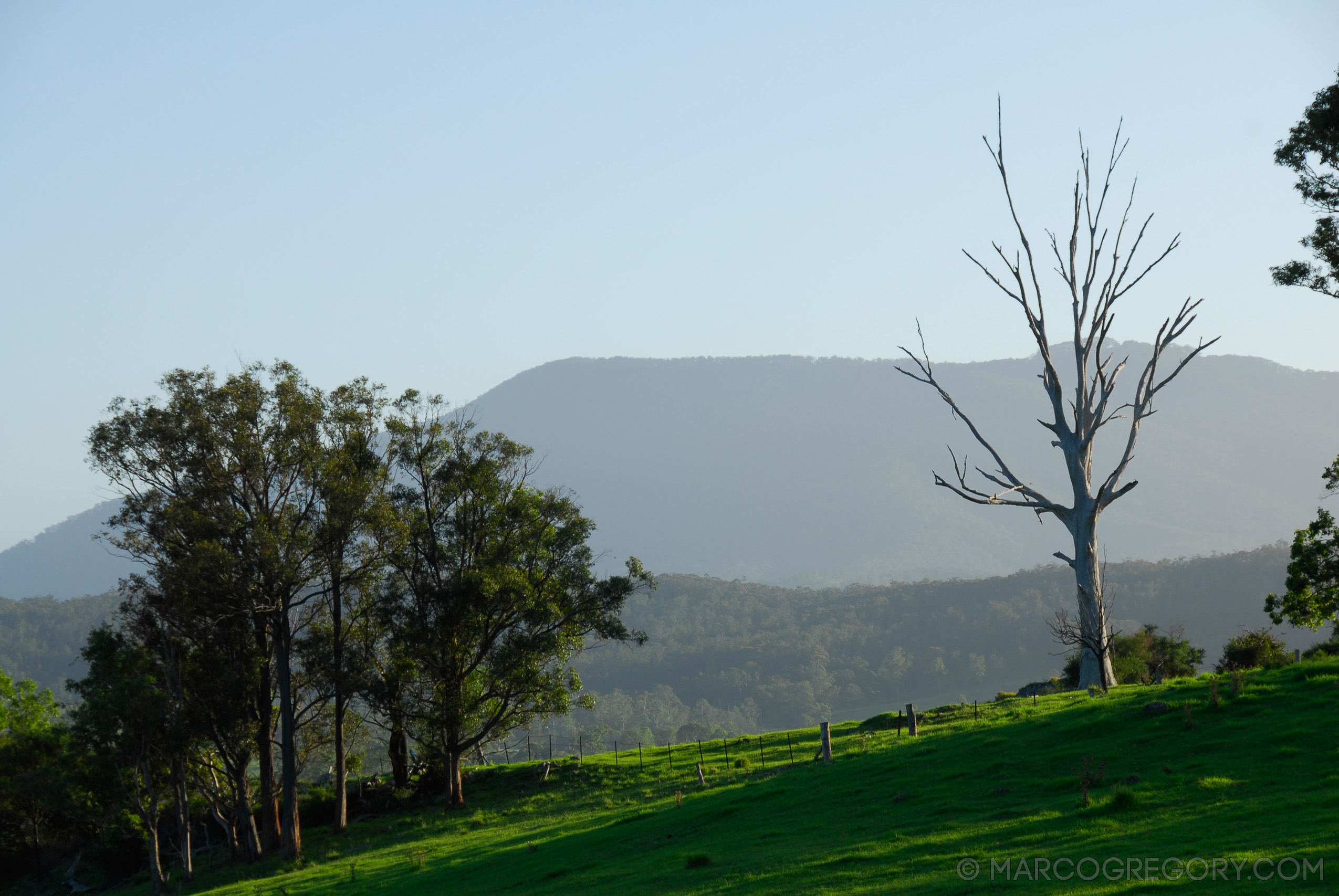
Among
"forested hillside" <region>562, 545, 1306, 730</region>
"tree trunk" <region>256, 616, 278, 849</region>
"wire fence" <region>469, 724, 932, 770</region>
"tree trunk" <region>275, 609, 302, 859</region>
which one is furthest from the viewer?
"forested hillside" <region>562, 545, 1306, 730</region>

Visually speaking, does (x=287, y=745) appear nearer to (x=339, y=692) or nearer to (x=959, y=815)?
(x=339, y=692)

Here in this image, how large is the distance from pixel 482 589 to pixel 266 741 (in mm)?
10804

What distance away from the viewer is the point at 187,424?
3916 cm

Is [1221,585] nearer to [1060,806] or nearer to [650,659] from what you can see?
[650,659]

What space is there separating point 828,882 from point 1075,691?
2172 centimetres

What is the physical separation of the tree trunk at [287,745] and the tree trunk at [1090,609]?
29596 mm

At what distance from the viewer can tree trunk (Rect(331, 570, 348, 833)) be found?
41.2m

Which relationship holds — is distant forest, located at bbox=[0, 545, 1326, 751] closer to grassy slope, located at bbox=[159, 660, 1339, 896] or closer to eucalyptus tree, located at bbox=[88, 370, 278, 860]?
eucalyptus tree, located at bbox=[88, 370, 278, 860]

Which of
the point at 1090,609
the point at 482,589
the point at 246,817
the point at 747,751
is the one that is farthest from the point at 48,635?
the point at 1090,609

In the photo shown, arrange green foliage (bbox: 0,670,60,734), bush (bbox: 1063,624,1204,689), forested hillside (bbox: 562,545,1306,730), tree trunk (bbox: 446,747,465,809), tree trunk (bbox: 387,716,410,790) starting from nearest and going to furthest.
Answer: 1. bush (bbox: 1063,624,1204,689)
2. tree trunk (bbox: 446,747,465,809)
3. tree trunk (bbox: 387,716,410,790)
4. green foliage (bbox: 0,670,60,734)
5. forested hillside (bbox: 562,545,1306,730)

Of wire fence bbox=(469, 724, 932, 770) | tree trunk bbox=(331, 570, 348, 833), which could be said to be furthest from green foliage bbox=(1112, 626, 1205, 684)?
tree trunk bbox=(331, 570, 348, 833)

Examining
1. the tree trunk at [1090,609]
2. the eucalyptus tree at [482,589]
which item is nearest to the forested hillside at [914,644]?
the eucalyptus tree at [482,589]

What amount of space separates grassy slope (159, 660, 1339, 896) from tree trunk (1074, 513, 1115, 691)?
323 centimetres

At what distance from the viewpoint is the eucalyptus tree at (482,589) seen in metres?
42.8
